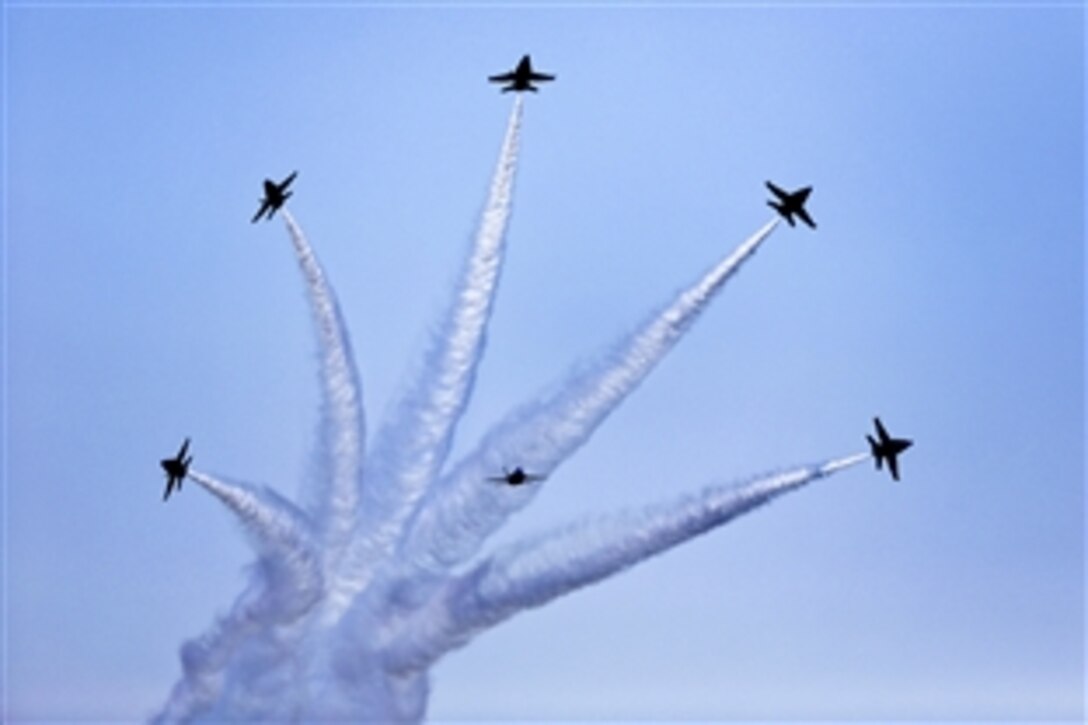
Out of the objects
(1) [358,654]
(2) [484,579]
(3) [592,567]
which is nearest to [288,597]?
(1) [358,654]

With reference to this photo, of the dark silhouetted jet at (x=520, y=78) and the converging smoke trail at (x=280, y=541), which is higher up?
the dark silhouetted jet at (x=520, y=78)

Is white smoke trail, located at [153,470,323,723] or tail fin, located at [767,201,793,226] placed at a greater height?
tail fin, located at [767,201,793,226]

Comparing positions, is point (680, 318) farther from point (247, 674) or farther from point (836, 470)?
point (247, 674)

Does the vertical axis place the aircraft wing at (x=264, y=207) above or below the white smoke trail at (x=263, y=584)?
above

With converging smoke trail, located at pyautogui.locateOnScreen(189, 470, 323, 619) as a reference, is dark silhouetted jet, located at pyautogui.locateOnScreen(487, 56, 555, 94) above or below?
above

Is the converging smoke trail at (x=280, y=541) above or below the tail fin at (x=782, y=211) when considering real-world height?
below

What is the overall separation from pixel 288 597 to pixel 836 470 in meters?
A: 23.0

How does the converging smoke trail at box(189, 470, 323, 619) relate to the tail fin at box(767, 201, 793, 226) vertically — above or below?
below

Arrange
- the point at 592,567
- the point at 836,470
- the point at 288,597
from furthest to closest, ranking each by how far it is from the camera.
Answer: the point at 288,597 < the point at 592,567 < the point at 836,470

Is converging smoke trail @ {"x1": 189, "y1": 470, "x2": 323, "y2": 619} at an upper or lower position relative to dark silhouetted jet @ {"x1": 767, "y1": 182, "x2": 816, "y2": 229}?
lower

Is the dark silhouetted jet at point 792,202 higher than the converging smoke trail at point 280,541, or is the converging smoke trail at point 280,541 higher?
the dark silhouetted jet at point 792,202

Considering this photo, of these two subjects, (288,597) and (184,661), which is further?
(184,661)

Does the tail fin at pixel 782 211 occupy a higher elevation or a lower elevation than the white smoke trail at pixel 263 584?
higher

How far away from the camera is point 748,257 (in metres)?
66.0
